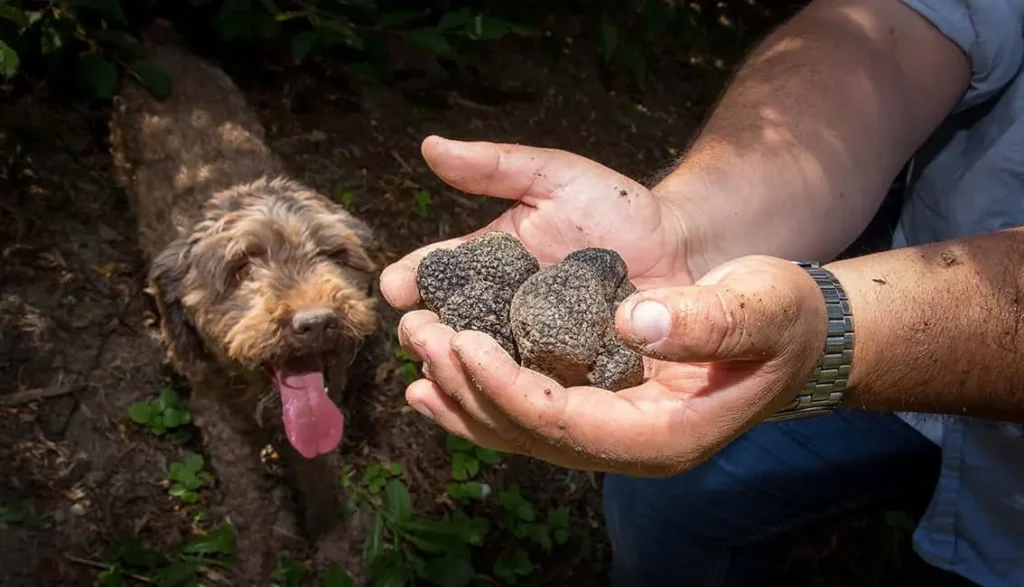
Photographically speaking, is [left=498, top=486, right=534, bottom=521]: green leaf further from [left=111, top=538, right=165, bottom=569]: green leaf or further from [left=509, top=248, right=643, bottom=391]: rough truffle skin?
[left=509, top=248, right=643, bottom=391]: rough truffle skin

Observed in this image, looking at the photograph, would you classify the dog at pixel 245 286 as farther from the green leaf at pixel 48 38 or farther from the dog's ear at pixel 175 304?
the green leaf at pixel 48 38

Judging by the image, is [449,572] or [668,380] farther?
[449,572]

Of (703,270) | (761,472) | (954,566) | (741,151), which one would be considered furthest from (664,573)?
(741,151)

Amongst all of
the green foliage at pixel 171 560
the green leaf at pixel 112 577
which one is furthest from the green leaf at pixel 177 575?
the green leaf at pixel 112 577

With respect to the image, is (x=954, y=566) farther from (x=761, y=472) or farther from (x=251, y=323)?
(x=251, y=323)

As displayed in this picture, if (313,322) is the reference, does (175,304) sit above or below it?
below

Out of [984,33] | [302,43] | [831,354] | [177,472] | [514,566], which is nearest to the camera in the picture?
[831,354]

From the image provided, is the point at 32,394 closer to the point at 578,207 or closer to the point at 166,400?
the point at 166,400

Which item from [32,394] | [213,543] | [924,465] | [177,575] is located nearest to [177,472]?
[213,543]
